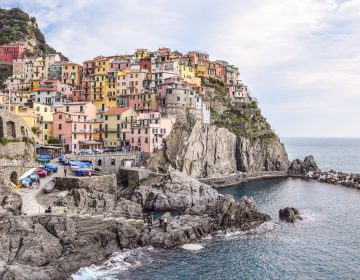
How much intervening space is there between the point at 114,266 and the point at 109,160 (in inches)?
1566

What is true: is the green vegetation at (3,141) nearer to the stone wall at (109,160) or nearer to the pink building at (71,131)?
the stone wall at (109,160)

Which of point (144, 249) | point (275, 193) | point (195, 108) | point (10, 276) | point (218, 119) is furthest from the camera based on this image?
point (218, 119)

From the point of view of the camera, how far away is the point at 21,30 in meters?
148

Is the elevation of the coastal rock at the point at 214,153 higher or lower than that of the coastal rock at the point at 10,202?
higher

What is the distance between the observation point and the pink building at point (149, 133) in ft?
284

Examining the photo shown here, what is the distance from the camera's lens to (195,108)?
100 meters

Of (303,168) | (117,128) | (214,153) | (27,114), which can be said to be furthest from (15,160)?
(303,168)

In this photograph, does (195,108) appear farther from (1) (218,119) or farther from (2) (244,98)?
(2) (244,98)

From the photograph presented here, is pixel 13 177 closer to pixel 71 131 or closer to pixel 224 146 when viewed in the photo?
pixel 71 131

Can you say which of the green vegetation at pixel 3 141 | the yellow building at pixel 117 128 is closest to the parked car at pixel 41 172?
the green vegetation at pixel 3 141

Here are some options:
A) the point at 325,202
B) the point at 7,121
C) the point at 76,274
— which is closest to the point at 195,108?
the point at 325,202

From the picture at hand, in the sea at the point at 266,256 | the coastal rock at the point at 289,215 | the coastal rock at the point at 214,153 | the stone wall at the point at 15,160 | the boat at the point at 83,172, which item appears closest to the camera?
the sea at the point at 266,256

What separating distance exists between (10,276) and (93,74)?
8334 centimetres

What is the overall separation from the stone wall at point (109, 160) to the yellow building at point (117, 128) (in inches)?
352
